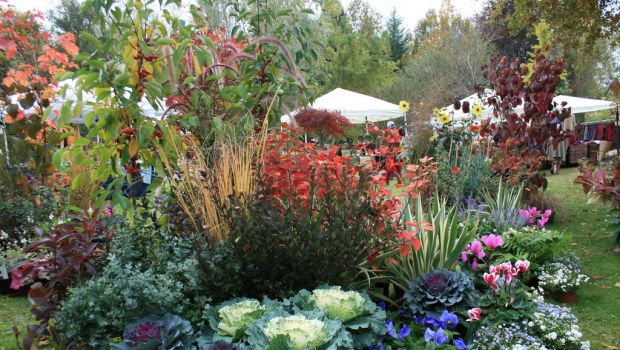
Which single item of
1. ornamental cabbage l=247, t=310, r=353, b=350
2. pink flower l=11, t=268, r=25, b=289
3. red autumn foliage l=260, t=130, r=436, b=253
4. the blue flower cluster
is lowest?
the blue flower cluster

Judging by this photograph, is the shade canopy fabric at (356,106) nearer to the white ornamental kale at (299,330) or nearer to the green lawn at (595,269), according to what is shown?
the green lawn at (595,269)

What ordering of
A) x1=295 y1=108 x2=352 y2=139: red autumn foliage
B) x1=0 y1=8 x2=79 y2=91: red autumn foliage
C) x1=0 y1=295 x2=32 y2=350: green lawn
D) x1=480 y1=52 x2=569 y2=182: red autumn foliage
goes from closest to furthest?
x1=0 y1=295 x2=32 y2=350: green lawn → x1=0 y1=8 x2=79 y2=91: red autumn foliage → x1=295 y1=108 x2=352 y2=139: red autumn foliage → x1=480 y1=52 x2=569 y2=182: red autumn foliage

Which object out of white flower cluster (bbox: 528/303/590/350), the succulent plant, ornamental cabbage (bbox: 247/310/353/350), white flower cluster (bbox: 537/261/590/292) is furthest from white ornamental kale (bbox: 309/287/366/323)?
white flower cluster (bbox: 537/261/590/292)

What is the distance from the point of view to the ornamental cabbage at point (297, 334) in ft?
6.24

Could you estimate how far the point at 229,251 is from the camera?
8.14ft

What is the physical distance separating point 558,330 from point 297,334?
157cm

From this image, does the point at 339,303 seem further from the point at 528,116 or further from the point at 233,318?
the point at 528,116

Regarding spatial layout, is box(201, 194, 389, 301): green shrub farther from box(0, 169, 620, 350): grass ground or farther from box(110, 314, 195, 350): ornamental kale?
box(0, 169, 620, 350): grass ground

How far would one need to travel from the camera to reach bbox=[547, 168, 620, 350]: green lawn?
3.21 m

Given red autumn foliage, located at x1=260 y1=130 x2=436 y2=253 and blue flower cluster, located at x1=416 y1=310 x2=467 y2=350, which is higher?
red autumn foliage, located at x1=260 y1=130 x2=436 y2=253

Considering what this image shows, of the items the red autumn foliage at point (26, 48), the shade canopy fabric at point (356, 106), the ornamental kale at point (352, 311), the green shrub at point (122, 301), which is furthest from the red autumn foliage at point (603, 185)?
the shade canopy fabric at point (356, 106)

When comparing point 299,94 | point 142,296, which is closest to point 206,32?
point 299,94

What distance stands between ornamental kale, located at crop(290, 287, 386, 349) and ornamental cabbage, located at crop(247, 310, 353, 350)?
13 cm

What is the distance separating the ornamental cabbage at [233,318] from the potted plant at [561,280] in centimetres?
241
